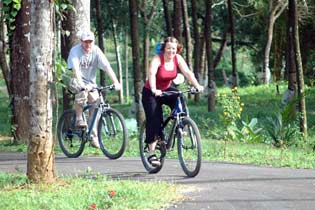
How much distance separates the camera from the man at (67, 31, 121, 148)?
1089 centimetres

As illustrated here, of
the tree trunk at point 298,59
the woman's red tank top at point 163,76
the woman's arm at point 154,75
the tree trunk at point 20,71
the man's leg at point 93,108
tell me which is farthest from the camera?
the tree trunk at point 298,59

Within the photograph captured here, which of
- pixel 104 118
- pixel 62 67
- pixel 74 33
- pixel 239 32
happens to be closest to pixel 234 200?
pixel 104 118

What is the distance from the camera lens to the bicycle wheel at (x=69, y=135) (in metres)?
11.7

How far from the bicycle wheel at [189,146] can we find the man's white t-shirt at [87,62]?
2.36m

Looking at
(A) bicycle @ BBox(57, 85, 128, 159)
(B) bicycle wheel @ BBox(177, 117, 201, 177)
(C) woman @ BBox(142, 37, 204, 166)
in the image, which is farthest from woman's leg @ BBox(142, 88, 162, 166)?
(A) bicycle @ BBox(57, 85, 128, 159)

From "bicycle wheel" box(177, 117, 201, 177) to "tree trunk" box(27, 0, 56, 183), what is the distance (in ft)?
5.89

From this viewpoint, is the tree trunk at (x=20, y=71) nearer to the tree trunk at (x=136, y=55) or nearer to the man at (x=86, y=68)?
the man at (x=86, y=68)

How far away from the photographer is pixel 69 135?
11867 millimetres

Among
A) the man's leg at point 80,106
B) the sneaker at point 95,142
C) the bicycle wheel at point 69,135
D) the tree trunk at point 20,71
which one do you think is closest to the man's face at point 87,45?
the man's leg at point 80,106

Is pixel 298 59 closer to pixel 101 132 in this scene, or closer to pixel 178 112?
pixel 101 132

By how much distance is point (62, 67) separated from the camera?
39.0 ft

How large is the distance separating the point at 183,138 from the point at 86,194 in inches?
78.3

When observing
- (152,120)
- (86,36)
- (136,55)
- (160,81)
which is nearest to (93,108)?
(86,36)

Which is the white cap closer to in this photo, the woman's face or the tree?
the woman's face
